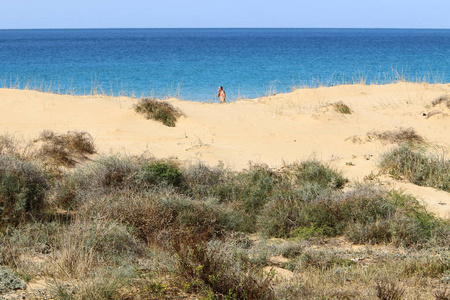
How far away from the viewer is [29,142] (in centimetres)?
1127

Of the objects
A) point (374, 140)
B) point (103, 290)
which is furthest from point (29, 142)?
point (374, 140)

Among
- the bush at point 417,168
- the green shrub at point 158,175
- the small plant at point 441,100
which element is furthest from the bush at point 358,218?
the small plant at point 441,100

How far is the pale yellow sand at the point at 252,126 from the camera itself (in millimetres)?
12359

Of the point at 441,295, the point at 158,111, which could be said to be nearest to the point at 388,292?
the point at 441,295

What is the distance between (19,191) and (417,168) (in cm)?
751

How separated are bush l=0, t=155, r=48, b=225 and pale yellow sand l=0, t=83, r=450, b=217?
12.2 feet

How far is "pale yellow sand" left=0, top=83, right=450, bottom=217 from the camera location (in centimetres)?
1236

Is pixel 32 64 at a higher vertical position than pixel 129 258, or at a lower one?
higher

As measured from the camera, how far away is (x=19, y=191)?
7793 mm

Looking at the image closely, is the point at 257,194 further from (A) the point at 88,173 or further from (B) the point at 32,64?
(B) the point at 32,64

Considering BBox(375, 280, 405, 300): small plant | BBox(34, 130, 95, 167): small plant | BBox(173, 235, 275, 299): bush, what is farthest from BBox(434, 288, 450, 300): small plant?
BBox(34, 130, 95, 167): small plant

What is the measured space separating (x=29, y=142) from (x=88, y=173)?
2.87 meters

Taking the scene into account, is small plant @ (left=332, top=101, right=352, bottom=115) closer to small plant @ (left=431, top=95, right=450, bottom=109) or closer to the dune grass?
small plant @ (left=431, top=95, right=450, bottom=109)

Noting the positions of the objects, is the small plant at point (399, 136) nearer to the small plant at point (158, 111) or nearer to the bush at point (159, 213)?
the small plant at point (158, 111)
